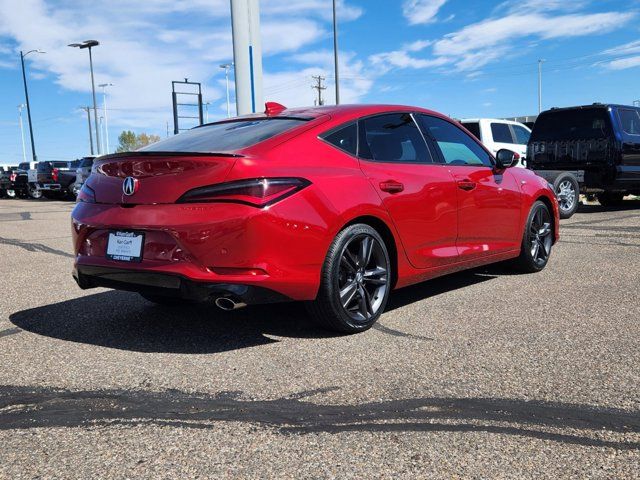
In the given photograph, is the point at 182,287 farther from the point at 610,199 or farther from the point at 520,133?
the point at 520,133

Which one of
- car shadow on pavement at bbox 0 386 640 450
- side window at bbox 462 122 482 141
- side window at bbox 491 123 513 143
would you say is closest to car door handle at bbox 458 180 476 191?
car shadow on pavement at bbox 0 386 640 450

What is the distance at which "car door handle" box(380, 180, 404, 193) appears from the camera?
405 cm

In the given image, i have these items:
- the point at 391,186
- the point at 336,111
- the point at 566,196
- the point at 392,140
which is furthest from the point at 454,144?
the point at 566,196

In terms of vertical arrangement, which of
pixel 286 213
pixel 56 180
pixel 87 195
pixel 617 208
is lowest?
pixel 617 208

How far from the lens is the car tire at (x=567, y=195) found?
1098 cm

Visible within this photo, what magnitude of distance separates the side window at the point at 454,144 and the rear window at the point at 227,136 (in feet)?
4.43

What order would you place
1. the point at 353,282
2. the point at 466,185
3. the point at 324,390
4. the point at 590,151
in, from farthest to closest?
the point at 590,151
the point at 466,185
the point at 353,282
the point at 324,390

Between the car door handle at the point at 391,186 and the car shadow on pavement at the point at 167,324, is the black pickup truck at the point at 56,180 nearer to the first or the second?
the car shadow on pavement at the point at 167,324

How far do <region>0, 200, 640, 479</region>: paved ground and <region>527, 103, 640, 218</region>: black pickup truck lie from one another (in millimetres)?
6561

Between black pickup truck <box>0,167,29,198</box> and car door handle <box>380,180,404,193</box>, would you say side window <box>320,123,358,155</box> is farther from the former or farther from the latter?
black pickup truck <box>0,167,29,198</box>

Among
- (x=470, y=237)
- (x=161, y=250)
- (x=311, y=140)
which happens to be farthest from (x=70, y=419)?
(x=470, y=237)

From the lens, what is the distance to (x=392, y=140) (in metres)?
4.43

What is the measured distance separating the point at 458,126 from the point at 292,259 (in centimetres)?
246

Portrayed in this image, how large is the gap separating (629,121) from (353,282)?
966cm
